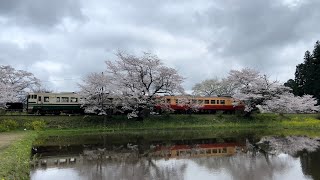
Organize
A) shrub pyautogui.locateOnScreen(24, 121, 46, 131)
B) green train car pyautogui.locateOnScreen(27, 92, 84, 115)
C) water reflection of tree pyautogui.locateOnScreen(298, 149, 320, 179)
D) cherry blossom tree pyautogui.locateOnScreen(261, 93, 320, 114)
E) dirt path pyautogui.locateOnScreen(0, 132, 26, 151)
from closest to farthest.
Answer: water reflection of tree pyautogui.locateOnScreen(298, 149, 320, 179) → dirt path pyautogui.locateOnScreen(0, 132, 26, 151) → shrub pyautogui.locateOnScreen(24, 121, 46, 131) → green train car pyautogui.locateOnScreen(27, 92, 84, 115) → cherry blossom tree pyautogui.locateOnScreen(261, 93, 320, 114)

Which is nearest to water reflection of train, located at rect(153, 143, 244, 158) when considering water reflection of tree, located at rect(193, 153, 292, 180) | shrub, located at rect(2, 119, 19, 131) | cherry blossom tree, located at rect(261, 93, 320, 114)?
water reflection of tree, located at rect(193, 153, 292, 180)

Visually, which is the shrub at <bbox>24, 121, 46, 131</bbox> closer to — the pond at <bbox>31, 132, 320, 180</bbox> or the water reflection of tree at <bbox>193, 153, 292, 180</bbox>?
the pond at <bbox>31, 132, 320, 180</bbox>

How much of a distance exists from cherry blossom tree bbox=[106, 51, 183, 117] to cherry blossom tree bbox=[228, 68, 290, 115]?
9986 millimetres

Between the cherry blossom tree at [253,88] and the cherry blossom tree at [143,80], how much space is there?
9.99 meters

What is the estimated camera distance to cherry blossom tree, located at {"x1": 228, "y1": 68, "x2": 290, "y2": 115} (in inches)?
1660

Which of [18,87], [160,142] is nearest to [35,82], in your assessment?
[18,87]

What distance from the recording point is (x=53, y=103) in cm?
3609

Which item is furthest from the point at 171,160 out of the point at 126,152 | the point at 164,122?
the point at 164,122

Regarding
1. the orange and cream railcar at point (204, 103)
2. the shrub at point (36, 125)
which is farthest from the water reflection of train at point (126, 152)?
the orange and cream railcar at point (204, 103)

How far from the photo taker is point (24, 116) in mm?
33906

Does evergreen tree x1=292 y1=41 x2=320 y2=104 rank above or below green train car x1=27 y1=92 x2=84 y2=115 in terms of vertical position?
above

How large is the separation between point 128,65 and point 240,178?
25724mm

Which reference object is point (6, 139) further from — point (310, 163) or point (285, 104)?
point (285, 104)

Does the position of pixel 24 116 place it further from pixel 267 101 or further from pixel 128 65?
pixel 267 101
